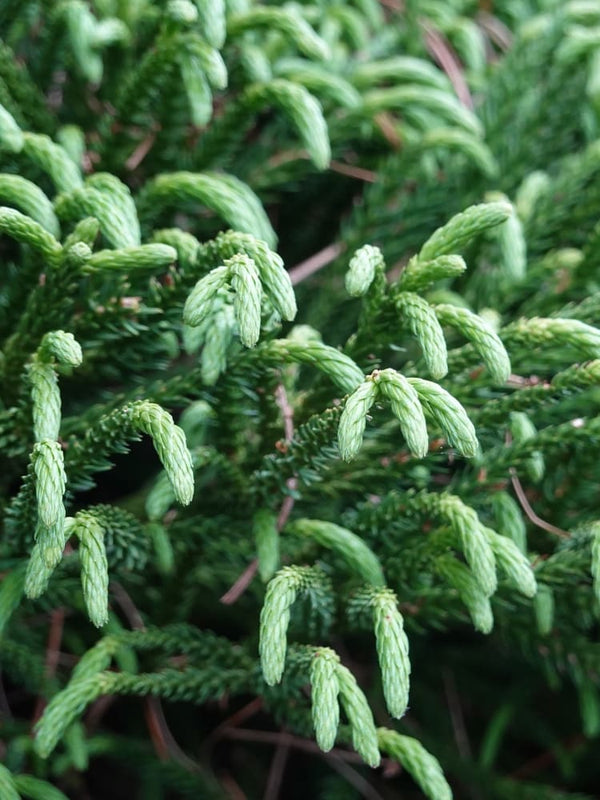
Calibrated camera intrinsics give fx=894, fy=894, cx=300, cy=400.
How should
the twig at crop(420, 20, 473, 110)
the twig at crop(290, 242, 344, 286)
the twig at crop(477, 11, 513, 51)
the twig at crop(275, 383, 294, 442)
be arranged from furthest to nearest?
the twig at crop(477, 11, 513, 51) → the twig at crop(420, 20, 473, 110) → the twig at crop(290, 242, 344, 286) → the twig at crop(275, 383, 294, 442)

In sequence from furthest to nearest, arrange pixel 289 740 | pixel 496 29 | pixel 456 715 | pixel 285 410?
pixel 496 29, pixel 456 715, pixel 289 740, pixel 285 410

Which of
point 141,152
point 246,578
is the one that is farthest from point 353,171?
point 246,578

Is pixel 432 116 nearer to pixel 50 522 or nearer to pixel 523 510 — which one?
pixel 523 510

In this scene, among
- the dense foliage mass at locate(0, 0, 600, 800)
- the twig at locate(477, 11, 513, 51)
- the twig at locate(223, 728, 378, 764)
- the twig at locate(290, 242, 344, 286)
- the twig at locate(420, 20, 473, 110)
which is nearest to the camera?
the dense foliage mass at locate(0, 0, 600, 800)

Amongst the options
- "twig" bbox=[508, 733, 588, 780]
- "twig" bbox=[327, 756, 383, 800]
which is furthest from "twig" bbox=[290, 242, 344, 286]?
"twig" bbox=[508, 733, 588, 780]

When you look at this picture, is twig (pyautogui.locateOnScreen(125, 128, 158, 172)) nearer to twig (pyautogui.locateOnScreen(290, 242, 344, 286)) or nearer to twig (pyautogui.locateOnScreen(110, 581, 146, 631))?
twig (pyautogui.locateOnScreen(290, 242, 344, 286))

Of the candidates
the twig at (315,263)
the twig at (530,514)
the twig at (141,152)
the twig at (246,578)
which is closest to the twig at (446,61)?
the twig at (315,263)

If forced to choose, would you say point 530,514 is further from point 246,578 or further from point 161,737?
point 161,737

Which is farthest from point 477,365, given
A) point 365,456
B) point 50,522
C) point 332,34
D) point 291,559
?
point 332,34
